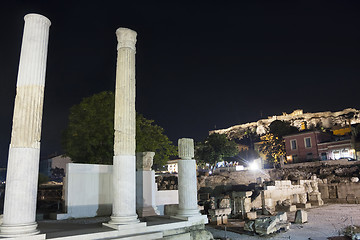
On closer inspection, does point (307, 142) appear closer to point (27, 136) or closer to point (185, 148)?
point (185, 148)

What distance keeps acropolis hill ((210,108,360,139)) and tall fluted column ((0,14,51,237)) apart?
92.3m

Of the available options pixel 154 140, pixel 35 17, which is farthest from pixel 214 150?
pixel 35 17

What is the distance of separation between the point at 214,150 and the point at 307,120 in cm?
6436

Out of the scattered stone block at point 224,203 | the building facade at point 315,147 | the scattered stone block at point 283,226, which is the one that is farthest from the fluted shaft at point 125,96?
the building facade at point 315,147

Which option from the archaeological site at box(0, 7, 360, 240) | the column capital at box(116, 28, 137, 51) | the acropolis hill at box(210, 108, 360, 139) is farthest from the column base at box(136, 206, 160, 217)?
the acropolis hill at box(210, 108, 360, 139)

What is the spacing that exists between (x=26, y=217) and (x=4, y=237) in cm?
60

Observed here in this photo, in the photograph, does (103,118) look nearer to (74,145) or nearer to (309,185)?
(74,145)

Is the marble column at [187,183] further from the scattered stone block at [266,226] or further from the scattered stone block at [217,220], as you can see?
the scattered stone block at [217,220]

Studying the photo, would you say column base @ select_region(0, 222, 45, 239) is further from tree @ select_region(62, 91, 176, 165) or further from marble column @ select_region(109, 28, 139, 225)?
tree @ select_region(62, 91, 176, 165)

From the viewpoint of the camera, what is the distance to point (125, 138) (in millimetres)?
9297

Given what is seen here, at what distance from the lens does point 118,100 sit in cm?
966

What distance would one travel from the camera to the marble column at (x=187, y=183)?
412 inches

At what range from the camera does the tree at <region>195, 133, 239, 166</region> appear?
172 ft

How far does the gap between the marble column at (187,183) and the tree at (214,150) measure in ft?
138
